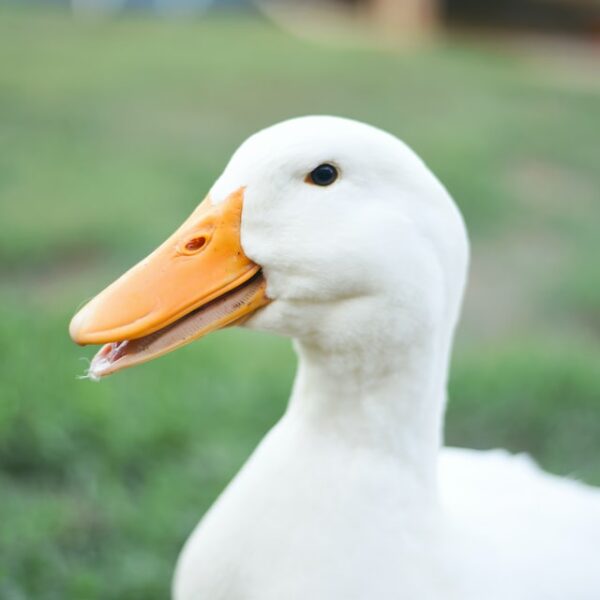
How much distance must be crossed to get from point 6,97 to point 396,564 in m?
4.65

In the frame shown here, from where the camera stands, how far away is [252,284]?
55.6 inches

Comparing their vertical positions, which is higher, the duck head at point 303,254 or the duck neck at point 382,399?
the duck head at point 303,254

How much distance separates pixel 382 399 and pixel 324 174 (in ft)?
1.26

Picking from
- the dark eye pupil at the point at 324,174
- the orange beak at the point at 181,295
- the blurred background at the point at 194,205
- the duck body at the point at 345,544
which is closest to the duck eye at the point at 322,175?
the dark eye pupil at the point at 324,174

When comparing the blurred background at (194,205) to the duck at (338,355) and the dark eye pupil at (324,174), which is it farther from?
the dark eye pupil at (324,174)

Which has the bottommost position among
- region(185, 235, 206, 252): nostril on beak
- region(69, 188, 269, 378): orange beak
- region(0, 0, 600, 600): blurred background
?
region(0, 0, 600, 600): blurred background

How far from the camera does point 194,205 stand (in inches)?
175

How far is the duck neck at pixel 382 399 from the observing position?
4.78 feet

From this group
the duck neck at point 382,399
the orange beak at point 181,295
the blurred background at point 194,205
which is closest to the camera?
the orange beak at point 181,295

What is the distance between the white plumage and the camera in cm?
136

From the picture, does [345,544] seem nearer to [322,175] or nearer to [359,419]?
[359,419]

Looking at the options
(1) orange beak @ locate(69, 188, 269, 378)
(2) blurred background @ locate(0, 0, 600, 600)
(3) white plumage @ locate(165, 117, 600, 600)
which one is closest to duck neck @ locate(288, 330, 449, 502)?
(3) white plumage @ locate(165, 117, 600, 600)

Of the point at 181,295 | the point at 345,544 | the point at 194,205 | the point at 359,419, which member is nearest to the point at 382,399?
the point at 359,419

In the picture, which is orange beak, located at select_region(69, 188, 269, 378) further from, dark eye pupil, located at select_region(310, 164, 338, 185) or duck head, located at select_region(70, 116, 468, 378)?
dark eye pupil, located at select_region(310, 164, 338, 185)
